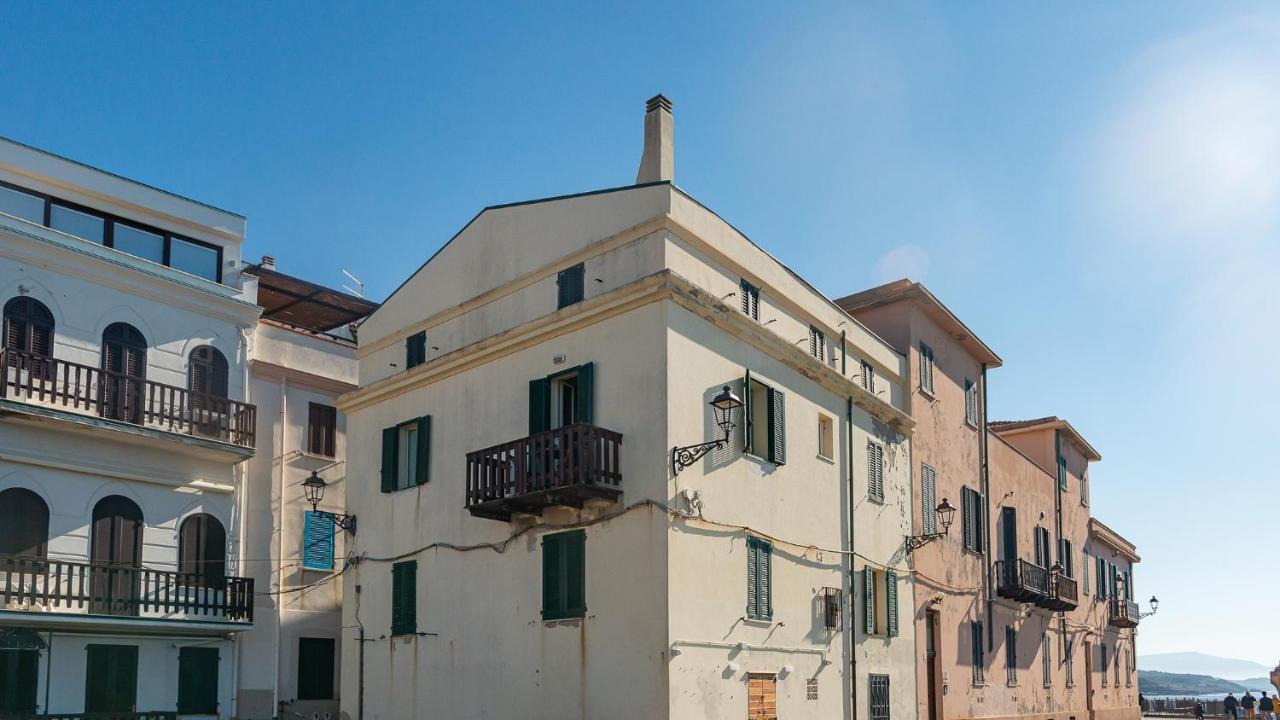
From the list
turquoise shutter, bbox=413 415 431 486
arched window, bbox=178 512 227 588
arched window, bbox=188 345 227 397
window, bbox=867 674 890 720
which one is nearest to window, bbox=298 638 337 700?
arched window, bbox=178 512 227 588

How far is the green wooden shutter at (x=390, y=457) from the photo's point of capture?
26.4 meters

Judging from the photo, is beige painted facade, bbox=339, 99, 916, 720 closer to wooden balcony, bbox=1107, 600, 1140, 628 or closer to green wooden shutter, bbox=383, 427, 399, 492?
green wooden shutter, bbox=383, 427, 399, 492

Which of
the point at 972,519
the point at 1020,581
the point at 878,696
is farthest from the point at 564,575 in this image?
the point at 1020,581

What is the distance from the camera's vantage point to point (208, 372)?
2920 cm

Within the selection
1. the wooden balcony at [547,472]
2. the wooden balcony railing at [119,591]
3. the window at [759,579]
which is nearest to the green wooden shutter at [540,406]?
the wooden balcony at [547,472]

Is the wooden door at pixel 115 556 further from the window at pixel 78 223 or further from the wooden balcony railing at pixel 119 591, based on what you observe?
the window at pixel 78 223

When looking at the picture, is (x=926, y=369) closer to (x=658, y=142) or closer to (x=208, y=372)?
(x=658, y=142)

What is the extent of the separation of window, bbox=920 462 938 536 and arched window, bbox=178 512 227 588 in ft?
57.9

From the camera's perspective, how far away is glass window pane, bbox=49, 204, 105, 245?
27.0 m

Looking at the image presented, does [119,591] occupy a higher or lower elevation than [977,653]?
higher

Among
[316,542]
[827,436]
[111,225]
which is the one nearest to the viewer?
[827,436]

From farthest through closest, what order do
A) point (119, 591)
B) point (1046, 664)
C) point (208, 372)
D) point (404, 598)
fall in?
point (1046, 664), point (208, 372), point (119, 591), point (404, 598)

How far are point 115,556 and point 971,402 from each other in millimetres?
23743

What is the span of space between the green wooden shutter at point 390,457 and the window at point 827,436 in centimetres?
958
